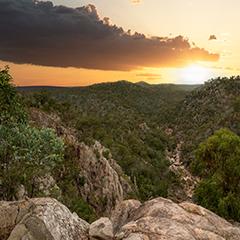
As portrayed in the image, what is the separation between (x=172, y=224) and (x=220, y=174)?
97.1 ft

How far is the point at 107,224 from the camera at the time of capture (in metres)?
21.2

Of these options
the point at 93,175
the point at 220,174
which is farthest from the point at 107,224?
the point at 93,175

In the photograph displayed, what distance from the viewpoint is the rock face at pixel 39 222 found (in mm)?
18438

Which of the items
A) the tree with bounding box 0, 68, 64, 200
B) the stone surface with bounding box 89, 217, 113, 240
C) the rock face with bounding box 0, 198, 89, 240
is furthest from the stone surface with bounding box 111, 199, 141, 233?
the tree with bounding box 0, 68, 64, 200

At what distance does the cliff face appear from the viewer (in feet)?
61.6

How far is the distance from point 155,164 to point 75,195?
74.3 meters

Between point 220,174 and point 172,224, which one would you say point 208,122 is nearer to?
point 220,174

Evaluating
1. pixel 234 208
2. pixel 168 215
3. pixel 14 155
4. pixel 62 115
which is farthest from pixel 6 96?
pixel 62 115

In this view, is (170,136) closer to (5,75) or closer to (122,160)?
(122,160)

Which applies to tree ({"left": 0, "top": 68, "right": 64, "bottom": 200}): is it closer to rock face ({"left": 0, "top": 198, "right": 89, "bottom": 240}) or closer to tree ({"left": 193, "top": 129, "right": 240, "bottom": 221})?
rock face ({"left": 0, "top": 198, "right": 89, "bottom": 240})

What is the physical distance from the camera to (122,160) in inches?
4065

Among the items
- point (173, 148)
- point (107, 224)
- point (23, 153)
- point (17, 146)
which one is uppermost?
point (17, 146)

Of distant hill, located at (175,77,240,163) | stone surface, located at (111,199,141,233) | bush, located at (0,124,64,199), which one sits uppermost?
bush, located at (0,124,64,199)

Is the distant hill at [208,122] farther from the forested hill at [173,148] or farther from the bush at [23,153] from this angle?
the bush at [23,153]
